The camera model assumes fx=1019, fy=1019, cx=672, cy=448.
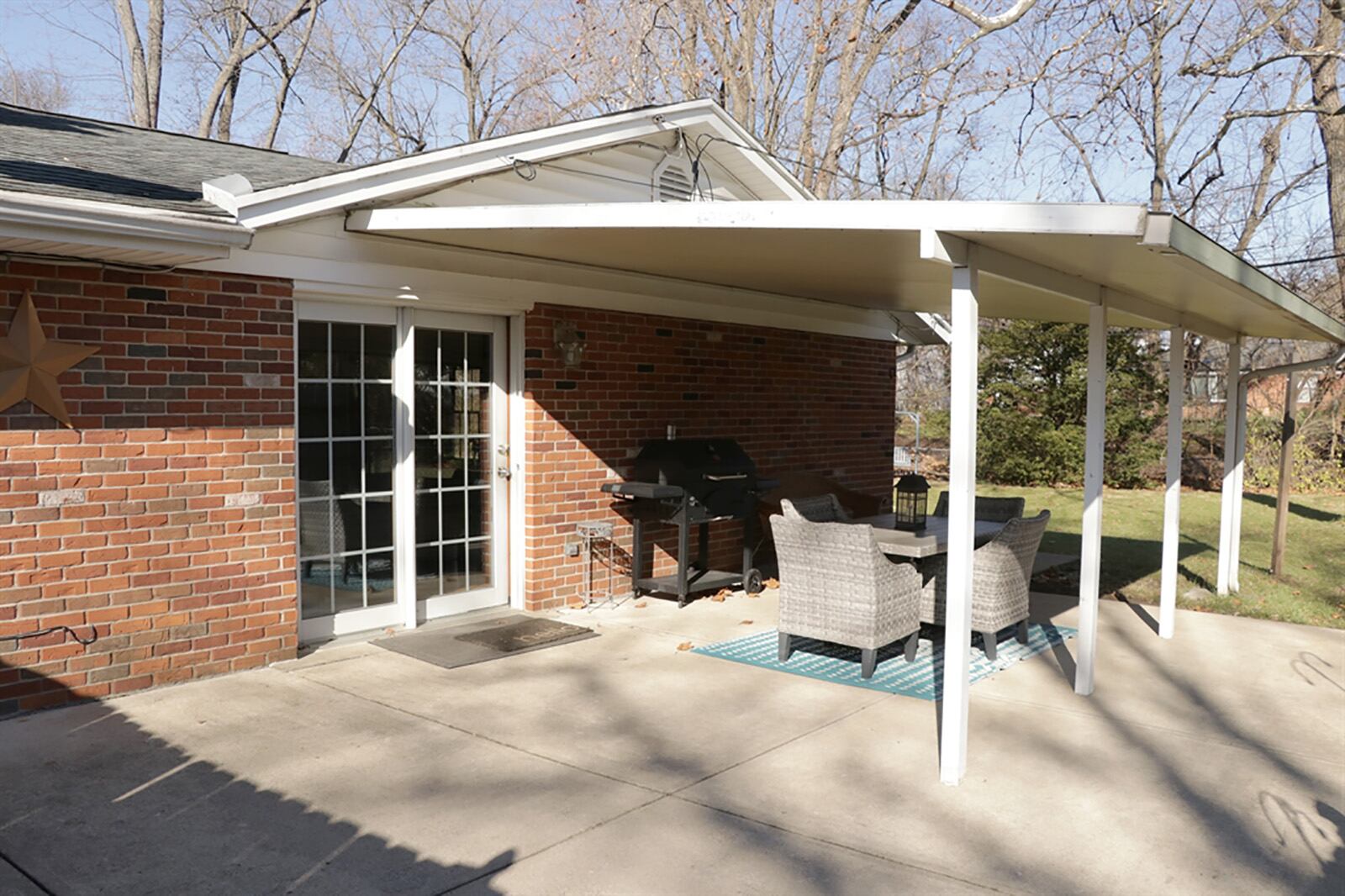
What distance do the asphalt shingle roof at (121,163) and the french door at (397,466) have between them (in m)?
1.12

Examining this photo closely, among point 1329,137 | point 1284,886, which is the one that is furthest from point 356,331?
point 1329,137

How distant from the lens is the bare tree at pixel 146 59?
58.0 feet

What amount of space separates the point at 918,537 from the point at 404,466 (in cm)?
341

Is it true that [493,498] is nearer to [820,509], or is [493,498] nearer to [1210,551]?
[820,509]

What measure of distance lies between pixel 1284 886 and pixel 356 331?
5616 millimetres

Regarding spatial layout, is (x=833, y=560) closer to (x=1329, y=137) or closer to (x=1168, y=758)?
(x=1168, y=758)

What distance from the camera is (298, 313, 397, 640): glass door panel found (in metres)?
6.39

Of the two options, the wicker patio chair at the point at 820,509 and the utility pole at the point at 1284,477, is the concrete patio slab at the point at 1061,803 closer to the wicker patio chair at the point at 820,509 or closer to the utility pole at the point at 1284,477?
the wicker patio chair at the point at 820,509

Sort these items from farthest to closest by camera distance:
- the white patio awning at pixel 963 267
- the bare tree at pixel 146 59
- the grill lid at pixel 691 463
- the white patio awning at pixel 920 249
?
the bare tree at pixel 146 59, the grill lid at pixel 691 463, the white patio awning at pixel 963 267, the white patio awning at pixel 920 249

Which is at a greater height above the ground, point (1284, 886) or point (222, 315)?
point (222, 315)

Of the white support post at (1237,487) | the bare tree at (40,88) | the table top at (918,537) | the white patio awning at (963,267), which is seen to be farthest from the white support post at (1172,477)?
the bare tree at (40,88)

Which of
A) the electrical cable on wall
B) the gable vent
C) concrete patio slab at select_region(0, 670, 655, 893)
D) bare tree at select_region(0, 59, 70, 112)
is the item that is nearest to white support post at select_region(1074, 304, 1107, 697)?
concrete patio slab at select_region(0, 670, 655, 893)

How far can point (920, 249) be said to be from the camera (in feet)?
15.4

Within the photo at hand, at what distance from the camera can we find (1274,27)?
566 inches
